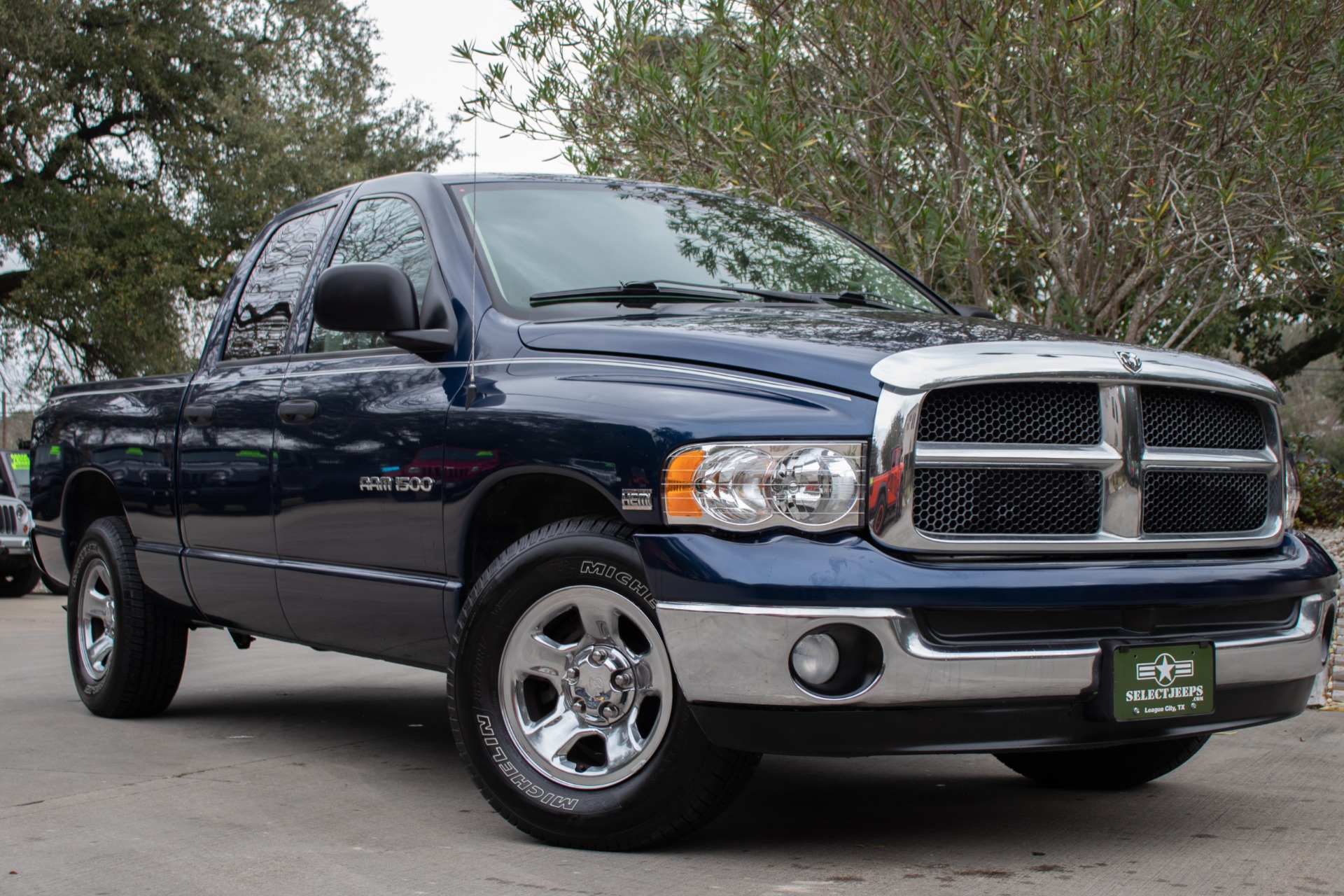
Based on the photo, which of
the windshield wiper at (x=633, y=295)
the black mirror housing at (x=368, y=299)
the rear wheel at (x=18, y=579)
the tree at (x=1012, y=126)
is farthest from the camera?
the rear wheel at (x=18, y=579)

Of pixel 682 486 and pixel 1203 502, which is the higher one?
pixel 682 486

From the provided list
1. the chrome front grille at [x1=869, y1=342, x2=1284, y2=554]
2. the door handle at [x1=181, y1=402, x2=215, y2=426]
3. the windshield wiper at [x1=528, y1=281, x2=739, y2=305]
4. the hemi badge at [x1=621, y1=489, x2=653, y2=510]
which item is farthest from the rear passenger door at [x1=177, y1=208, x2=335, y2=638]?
the chrome front grille at [x1=869, y1=342, x2=1284, y2=554]

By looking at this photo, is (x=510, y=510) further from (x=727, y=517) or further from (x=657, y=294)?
(x=727, y=517)

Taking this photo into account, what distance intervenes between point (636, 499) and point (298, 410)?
1.78 m

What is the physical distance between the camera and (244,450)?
17.3 feet

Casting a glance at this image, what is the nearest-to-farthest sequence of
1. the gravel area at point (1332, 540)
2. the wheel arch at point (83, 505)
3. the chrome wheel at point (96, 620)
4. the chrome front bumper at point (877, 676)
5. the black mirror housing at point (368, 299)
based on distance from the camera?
the chrome front bumper at point (877, 676)
the black mirror housing at point (368, 299)
the chrome wheel at point (96, 620)
the wheel arch at point (83, 505)
the gravel area at point (1332, 540)

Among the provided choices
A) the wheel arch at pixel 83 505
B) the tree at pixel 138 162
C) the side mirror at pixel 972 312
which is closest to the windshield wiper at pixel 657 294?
the side mirror at pixel 972 312

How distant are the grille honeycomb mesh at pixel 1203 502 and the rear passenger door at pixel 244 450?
2.87m

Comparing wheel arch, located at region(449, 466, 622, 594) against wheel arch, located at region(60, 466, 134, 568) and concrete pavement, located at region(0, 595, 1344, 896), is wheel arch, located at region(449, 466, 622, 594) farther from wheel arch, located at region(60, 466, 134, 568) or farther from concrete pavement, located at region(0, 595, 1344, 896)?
wheel arch, located at region(60, 466, 134, 568)

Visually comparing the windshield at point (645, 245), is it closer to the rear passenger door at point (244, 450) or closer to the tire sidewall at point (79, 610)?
the rear passenger door at point (244, 450)

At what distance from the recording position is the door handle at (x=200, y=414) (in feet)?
18.1

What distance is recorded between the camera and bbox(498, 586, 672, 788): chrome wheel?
3742 millimetres

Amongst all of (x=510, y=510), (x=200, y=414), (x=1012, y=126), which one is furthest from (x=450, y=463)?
(x=1012, y=126)

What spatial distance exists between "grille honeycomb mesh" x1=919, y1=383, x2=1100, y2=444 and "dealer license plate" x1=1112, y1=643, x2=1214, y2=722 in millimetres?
534
